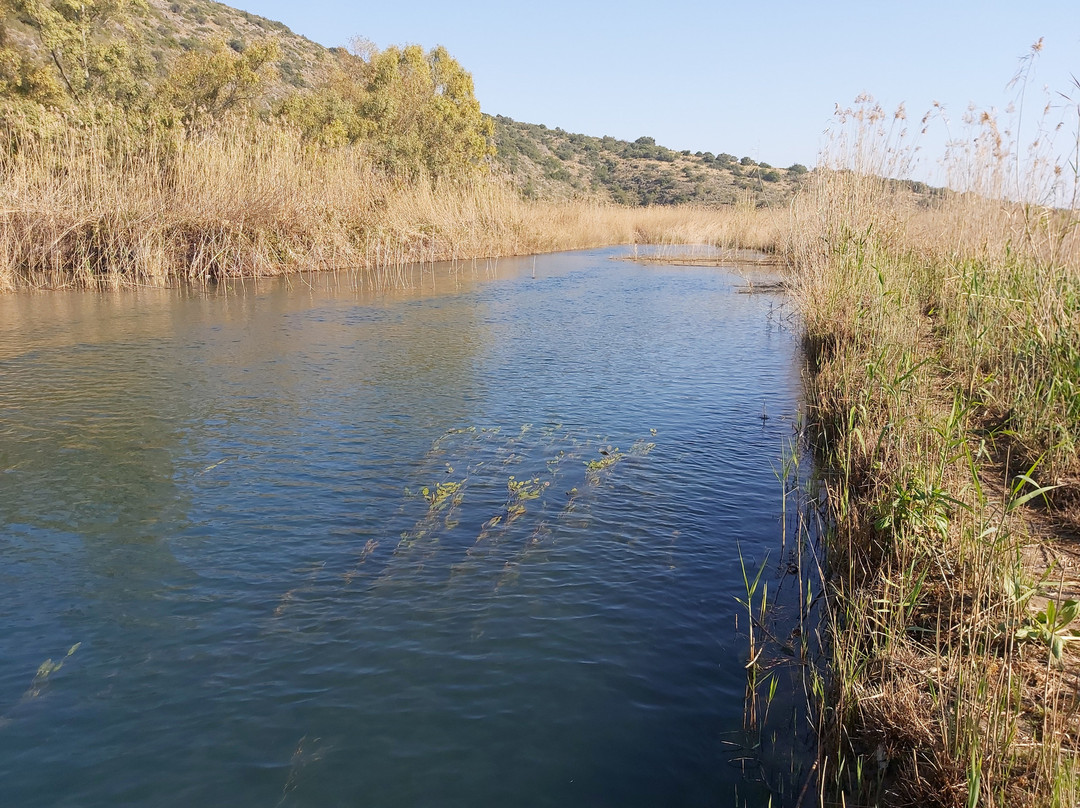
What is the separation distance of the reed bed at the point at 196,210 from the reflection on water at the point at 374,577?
566 cm

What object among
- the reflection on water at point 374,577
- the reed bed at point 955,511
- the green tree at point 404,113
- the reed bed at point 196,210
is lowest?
the reflection on water at point 374,577

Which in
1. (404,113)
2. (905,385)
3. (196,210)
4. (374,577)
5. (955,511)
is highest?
(404,113)

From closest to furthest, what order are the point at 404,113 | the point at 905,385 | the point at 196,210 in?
the point at 905,385, the point at 196,210, the point at 404,113

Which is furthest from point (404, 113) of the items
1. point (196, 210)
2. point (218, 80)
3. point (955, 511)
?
point (955, 511)

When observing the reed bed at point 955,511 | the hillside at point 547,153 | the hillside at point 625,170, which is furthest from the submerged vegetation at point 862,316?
the hillside at point 625,170

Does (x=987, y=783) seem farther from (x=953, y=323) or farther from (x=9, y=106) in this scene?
(x=9, y=106)

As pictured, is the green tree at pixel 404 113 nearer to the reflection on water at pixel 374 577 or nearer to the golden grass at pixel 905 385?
the golden grass at pixel 905 385

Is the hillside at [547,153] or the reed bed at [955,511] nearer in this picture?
the reed bed at [955,511]

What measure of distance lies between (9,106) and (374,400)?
12.1m

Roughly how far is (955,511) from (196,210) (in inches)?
543

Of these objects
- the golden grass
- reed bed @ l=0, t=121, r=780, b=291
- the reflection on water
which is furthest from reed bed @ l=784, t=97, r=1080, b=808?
reed bed @ l=0, t=121, r=780, b=291

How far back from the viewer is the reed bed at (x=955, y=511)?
2238 millimetres

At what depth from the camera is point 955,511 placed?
346 cm

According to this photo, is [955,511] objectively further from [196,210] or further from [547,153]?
[547,153]
